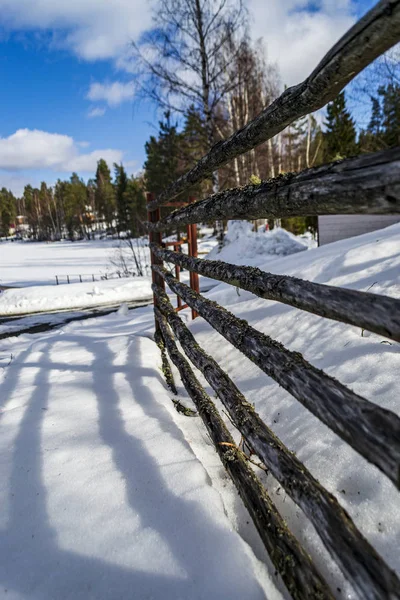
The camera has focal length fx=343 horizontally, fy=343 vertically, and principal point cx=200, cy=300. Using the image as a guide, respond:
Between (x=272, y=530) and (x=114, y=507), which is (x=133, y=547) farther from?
(x=272, y=530)

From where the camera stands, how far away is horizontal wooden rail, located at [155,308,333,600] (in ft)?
3.60

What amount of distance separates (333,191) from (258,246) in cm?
1482

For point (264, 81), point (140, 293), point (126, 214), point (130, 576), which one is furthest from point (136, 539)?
point (126, 214)

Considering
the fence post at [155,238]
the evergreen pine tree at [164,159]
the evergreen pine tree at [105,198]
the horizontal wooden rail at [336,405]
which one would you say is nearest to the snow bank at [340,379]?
the horizontal wooden rail at [336,405]

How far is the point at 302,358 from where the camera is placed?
139 cm

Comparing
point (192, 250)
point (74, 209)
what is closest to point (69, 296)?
point (192, 250)

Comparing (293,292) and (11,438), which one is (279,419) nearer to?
(293,292)

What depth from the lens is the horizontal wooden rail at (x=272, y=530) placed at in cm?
110

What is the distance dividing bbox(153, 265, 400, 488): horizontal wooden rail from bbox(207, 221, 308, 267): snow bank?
13.1 metres

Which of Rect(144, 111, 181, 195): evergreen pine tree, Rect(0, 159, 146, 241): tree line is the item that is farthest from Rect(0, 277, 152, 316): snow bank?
Rect(0, 159, 146, 241): tree line

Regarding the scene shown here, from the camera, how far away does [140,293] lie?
13828 mm

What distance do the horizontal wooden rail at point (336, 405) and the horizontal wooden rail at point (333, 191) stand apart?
0.55 m

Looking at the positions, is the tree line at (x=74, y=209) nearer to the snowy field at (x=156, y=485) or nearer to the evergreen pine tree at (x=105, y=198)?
the evergreen pine tree at (x=105, y=198)

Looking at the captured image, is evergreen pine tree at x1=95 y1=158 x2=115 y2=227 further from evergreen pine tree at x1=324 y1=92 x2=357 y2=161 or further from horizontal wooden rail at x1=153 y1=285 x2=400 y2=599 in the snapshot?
horizontal wooden rail at x1=153 y1=285 x2=400 y2=599
